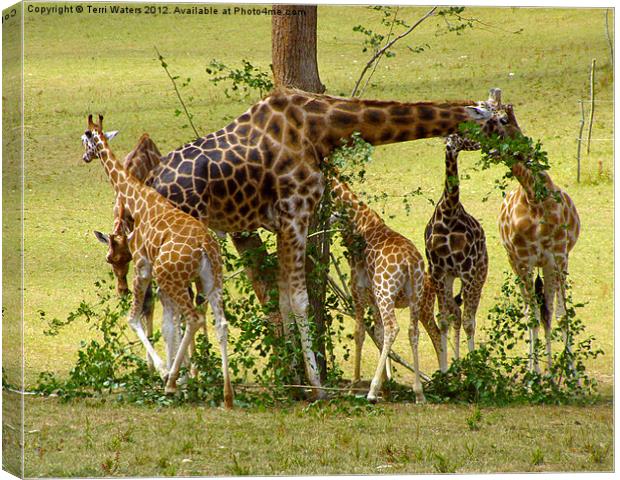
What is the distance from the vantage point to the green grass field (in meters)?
10.0

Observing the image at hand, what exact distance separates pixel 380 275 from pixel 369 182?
4441 mm

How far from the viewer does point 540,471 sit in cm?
1008

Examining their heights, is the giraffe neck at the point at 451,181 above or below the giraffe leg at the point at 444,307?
above

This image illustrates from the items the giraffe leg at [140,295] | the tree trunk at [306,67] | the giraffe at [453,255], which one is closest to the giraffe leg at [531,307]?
the giraffe at [453,255]

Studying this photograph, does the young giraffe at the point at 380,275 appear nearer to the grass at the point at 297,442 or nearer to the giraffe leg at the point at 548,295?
the grass at the point at 297,442

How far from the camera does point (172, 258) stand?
10.3 meters

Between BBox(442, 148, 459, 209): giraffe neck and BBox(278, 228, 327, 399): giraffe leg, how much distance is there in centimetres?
143

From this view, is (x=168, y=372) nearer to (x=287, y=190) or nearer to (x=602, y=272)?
(x=287, y=190)

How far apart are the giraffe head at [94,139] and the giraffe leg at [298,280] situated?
5.62 feet

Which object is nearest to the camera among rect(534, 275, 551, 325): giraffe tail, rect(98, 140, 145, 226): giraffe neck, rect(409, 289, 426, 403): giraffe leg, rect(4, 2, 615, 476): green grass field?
rect(4, 2, 615, 476): green grass field

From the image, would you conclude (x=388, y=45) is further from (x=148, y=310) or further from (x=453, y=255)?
(x=148, y=310)

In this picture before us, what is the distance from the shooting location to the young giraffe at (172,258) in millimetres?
10328

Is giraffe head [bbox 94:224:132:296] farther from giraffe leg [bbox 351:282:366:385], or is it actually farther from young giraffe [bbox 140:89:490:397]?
giraffe leg [bbox 351:282:366:385]

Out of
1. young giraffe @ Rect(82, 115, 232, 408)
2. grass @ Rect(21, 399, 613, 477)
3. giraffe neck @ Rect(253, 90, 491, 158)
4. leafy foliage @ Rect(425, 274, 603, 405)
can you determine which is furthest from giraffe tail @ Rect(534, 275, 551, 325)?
young giraffe @ Rect(82, 115, 232, 408)
